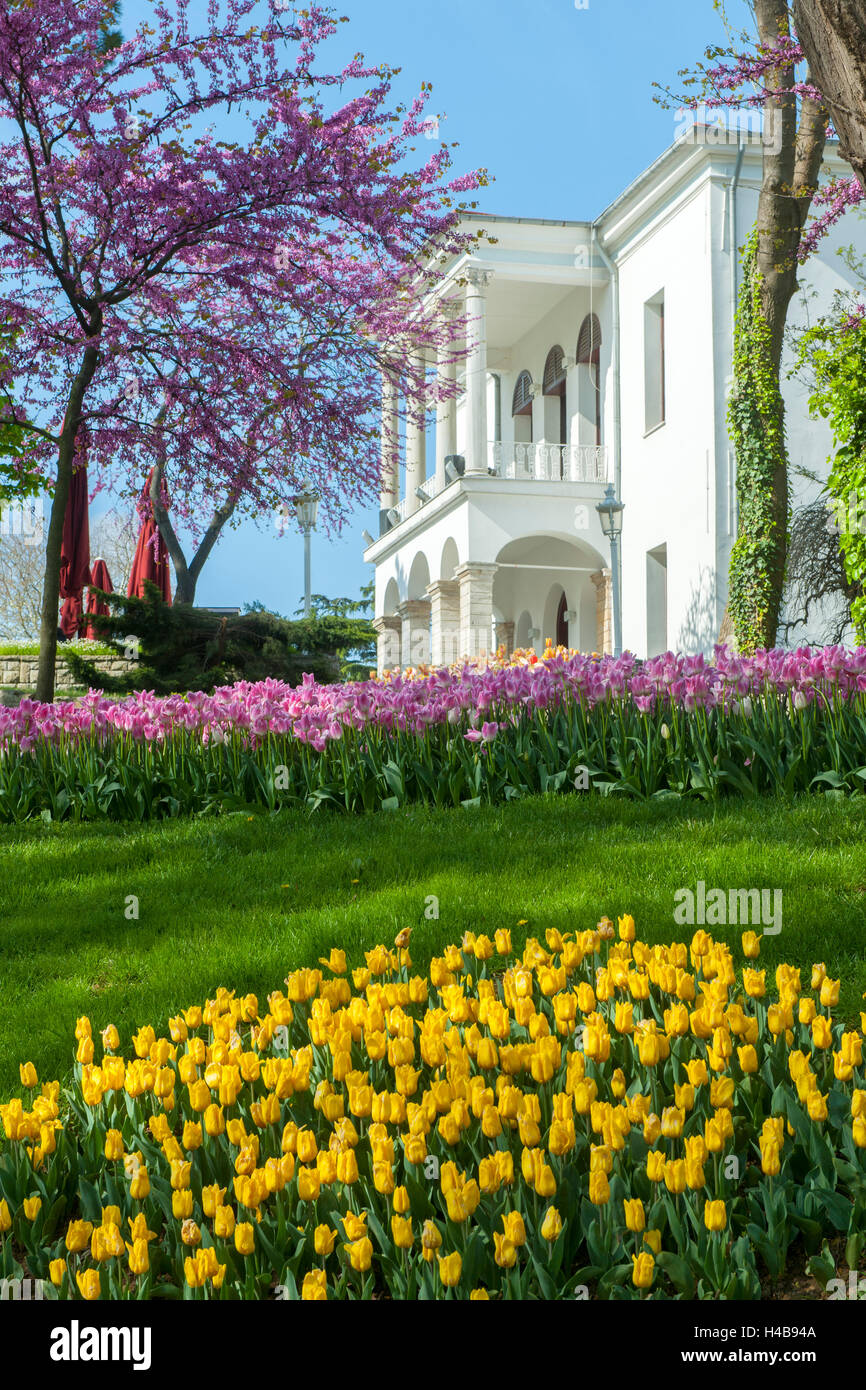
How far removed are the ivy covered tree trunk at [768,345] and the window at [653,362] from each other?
20.3 ft

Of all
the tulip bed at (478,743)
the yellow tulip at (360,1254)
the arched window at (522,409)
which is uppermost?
the arched window at (522,409)

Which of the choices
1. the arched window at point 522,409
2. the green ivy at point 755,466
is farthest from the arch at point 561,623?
the green ivy at point 755,466

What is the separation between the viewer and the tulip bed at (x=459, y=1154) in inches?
88.0

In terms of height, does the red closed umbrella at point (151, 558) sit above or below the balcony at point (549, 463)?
below

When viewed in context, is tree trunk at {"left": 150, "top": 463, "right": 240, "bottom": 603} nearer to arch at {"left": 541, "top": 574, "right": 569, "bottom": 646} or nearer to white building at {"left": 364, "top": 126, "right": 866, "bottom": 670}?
white building at {"left": 364, "top": 126, "right": 866, "bottom": 670}

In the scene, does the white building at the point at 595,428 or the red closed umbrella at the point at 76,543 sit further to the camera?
the white building at the point at 595,428

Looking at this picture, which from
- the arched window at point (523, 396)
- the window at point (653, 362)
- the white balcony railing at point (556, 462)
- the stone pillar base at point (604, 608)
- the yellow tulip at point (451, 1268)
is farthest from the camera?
the arched window at point (523, 396)

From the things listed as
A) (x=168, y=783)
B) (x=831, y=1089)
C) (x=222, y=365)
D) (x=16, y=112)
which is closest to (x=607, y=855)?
(x=831, y=1089)

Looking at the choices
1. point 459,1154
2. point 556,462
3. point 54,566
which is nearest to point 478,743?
point 459,1154

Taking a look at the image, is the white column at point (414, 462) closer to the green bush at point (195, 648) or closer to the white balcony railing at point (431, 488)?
A: the white balcony railing at point (431, 488)

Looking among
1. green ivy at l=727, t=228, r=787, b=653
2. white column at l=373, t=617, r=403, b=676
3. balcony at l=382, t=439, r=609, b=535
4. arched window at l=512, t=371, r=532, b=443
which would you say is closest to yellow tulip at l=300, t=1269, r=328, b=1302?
green ivy at l=727, t=228, r=787, b=653

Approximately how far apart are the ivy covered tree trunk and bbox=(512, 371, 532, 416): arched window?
1292cm

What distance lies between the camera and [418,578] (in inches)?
1086

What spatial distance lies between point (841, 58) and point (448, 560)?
21.3 meters
